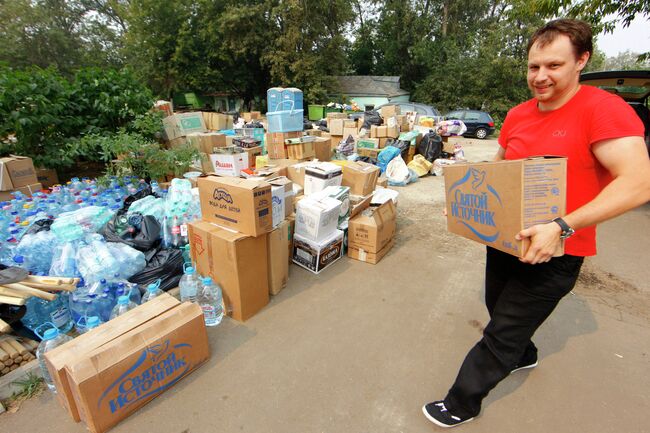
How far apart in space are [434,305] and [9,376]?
9.43 ft

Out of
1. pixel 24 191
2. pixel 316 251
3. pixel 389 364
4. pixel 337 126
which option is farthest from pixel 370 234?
pixel 337 126

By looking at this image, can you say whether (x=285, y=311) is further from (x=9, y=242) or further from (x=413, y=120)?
(x=413, y=120)

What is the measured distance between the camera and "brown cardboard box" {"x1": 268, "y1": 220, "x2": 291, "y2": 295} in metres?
2.56

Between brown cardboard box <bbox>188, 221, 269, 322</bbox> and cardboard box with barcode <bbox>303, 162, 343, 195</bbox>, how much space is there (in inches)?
47.7

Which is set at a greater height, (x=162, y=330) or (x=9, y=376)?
(x=162, y=330)

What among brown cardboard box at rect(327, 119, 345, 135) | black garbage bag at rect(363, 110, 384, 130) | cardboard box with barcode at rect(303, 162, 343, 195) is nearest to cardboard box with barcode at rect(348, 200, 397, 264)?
cardboard box with barcode at rect(303, 162, 343, 195)

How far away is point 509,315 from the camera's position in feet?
4.44

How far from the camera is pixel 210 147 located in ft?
18.9

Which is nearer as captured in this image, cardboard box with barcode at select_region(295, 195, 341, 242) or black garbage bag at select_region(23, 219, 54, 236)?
black garbage bag at select_region(23, 219, 54, 236)

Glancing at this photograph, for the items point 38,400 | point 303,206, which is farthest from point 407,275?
point 38,400

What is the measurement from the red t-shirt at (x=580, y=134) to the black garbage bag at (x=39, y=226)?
3487 millimetres

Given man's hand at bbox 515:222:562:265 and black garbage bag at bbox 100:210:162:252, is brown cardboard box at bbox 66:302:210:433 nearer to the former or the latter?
black garbage bag at bbox 100:210:162:252

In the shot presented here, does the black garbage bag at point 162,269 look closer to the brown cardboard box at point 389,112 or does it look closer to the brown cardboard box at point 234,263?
the brown cardboard box at point 234,263

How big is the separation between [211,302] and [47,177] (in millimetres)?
4360
